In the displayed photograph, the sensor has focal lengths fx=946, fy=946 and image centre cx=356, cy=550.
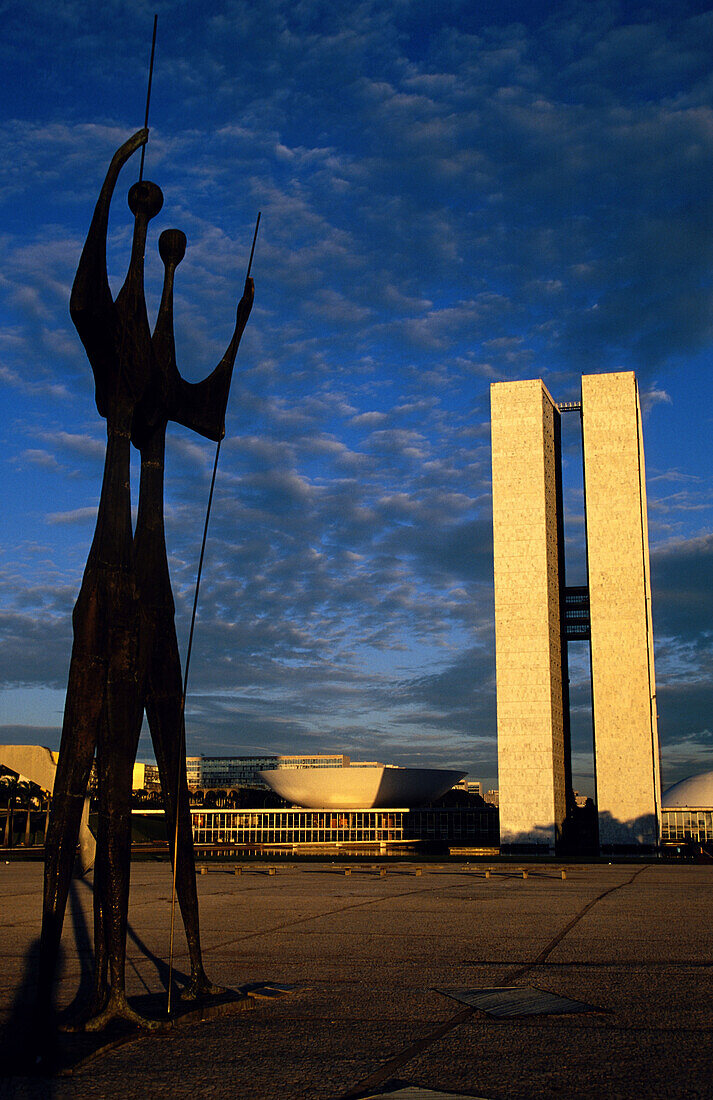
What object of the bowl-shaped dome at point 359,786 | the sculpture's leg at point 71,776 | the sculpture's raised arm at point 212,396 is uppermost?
the sculpture's raised arm at point 212,396

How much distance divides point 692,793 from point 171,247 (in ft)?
334

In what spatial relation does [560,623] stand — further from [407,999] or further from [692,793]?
[407,999]

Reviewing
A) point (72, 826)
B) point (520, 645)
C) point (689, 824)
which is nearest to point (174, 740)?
point (72, 826)

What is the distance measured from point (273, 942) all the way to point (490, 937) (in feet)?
8.03

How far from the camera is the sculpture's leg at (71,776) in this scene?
6.12 m

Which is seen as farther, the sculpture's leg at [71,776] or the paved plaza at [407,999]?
the sculpture's leg at [71,776]

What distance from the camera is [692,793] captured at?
3888 inches

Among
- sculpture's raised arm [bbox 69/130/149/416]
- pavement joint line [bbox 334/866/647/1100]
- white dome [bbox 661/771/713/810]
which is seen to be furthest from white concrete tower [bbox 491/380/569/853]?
sculpture's raised arm [bbox 69/130/149/416]

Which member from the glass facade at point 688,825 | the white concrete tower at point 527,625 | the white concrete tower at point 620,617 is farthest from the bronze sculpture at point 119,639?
the glass facade at point 688,825

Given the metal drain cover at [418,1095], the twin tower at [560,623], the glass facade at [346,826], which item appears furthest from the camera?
the glass facade at [346,826]

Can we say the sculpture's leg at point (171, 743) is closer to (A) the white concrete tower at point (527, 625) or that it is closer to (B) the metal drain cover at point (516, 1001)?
(B) the metal drain cover at point (516, 1001)

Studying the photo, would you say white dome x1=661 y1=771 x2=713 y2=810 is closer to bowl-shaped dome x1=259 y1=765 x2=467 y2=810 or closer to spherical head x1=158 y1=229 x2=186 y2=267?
bowl-shaped dome x1=259 y1=765 x2=467 y2=810

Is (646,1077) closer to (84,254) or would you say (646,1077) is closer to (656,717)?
(84,254)

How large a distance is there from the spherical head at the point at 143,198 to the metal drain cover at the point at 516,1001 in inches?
251
